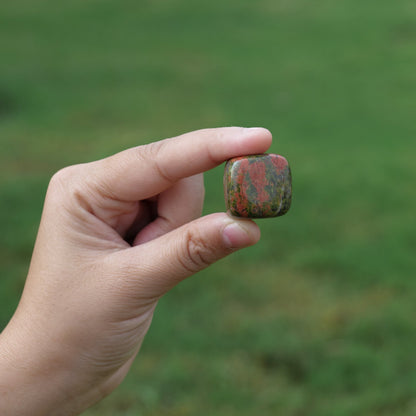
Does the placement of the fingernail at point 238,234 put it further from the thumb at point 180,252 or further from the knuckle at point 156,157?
the knuckle at point 156,157

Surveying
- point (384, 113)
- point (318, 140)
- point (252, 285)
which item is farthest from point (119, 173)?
point (384, 113)

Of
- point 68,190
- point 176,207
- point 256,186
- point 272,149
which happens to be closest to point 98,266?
point 68,190

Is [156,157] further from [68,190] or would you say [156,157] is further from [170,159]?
[68,190]

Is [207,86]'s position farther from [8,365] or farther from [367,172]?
[8,365]

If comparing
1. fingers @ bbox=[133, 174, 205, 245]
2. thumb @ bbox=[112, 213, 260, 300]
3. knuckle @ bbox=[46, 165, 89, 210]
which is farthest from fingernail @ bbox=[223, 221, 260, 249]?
knuckle @ bbox=[46, 165, 89, 210]

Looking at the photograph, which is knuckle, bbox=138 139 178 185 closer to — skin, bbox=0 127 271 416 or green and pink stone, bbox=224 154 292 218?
skin, bbox=0 127 271 416

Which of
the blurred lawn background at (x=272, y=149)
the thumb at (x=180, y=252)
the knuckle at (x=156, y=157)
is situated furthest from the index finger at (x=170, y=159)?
the blurred lawn background at (x=272, y=149)

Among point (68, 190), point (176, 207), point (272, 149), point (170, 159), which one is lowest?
point (272, 149)
